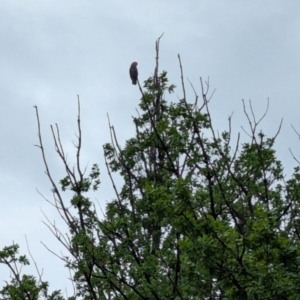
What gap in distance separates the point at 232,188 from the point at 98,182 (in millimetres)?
1970

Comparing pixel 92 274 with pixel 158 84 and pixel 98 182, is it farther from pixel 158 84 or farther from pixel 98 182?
pixel 158 84

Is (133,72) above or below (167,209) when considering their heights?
above

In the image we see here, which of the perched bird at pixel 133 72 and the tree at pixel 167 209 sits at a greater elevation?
the perched bird at pixel 133 72

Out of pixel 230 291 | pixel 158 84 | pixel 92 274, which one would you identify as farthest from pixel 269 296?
pixel 158 84

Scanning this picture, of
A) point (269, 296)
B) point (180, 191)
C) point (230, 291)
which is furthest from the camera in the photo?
point (180, 191)

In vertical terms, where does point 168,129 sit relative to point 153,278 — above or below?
above

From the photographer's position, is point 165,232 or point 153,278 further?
point 165,232

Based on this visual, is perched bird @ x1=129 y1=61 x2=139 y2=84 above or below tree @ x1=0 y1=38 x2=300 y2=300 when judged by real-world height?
above

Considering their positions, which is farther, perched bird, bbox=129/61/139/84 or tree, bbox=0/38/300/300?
perched bird, bbox=129/61/139/84

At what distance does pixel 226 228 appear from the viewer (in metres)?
5.72

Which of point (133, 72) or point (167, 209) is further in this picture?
point (133, 72)

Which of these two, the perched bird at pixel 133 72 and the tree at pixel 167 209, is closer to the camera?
the tree at pixel 167 209

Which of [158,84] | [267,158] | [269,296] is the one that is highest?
[158,84]

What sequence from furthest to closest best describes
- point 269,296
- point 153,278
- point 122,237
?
1. point 122,237
2. point 153,278
3. point 269,296
